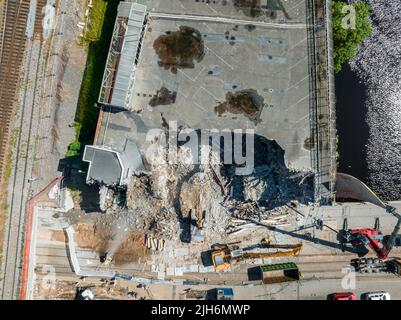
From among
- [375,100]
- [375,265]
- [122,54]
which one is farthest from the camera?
[375,100]

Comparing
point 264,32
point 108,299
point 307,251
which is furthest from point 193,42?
point 108,299

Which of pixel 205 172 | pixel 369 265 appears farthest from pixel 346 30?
pixel 369 265

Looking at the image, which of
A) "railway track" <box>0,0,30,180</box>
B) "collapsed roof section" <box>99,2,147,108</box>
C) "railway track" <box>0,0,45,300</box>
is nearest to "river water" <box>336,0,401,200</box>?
"collapsed roof section" <box>99,2,147,108</box>

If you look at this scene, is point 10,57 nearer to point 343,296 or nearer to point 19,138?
point 19,138

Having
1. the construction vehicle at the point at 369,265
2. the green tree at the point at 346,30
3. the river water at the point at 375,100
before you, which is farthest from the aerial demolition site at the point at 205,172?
the river water at the point at 375,100

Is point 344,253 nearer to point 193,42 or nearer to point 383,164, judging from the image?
point 383,164

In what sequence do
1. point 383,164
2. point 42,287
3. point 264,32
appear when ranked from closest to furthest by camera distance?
point 264,32 < point 42,287 < point 383,164
